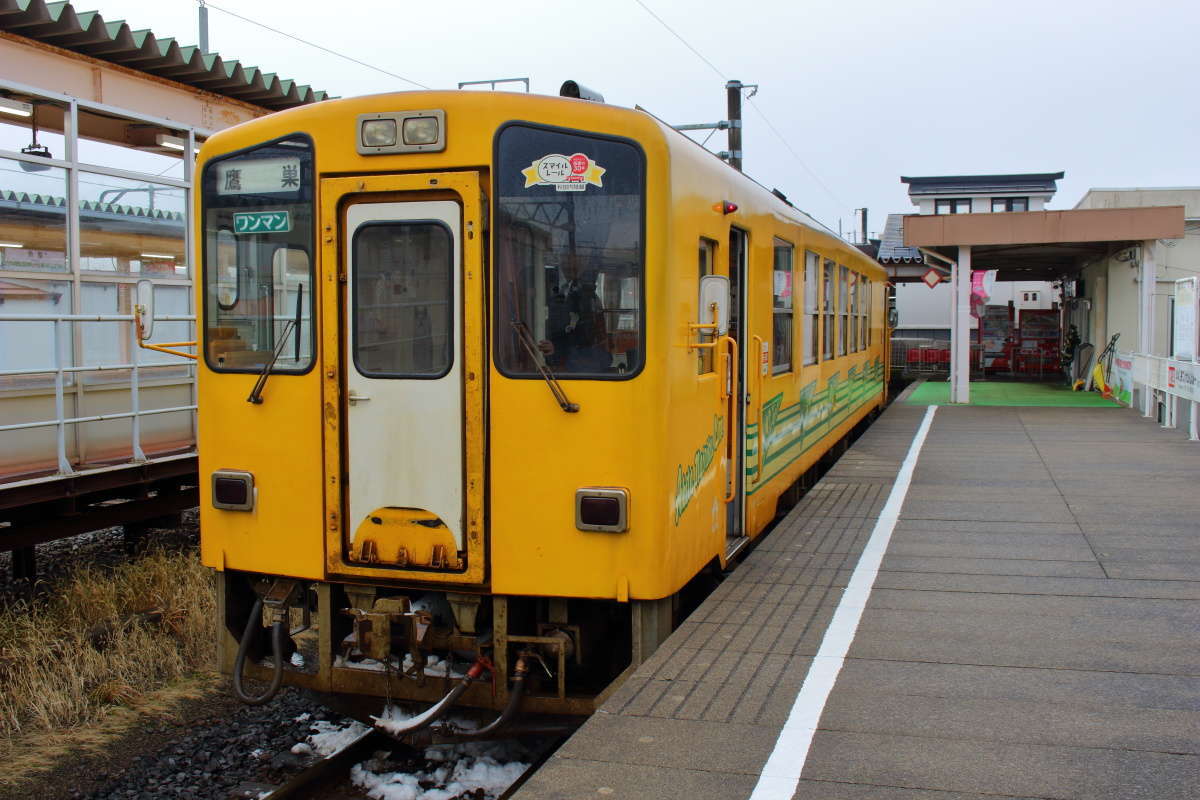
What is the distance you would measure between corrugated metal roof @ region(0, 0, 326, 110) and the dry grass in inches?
165

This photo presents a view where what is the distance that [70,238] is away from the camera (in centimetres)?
819

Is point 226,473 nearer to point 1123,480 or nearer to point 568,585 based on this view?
point 568,585

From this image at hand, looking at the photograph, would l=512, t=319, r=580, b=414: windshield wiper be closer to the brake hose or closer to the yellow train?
the yellow train

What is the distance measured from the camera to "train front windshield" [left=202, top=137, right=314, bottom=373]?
4.82 meters

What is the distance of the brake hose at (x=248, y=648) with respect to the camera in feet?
16.1

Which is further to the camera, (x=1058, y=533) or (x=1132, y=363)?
(x=1132, y=363)

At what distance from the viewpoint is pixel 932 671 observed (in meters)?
4.71

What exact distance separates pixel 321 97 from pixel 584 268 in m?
8.48

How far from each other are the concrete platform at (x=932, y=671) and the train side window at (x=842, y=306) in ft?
9.72

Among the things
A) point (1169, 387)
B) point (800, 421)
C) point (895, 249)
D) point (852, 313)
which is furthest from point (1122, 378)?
point (895, 249)

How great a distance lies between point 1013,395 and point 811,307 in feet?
46.7

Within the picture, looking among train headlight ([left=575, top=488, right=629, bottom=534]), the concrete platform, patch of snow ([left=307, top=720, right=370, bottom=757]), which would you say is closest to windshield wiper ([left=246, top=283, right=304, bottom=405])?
train headlight ([left=575, top=488, right=629, bottom=534])

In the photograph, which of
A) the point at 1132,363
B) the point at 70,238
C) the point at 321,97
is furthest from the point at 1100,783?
the point at 1132,363

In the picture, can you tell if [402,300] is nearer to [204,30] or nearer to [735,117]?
[204,30]
